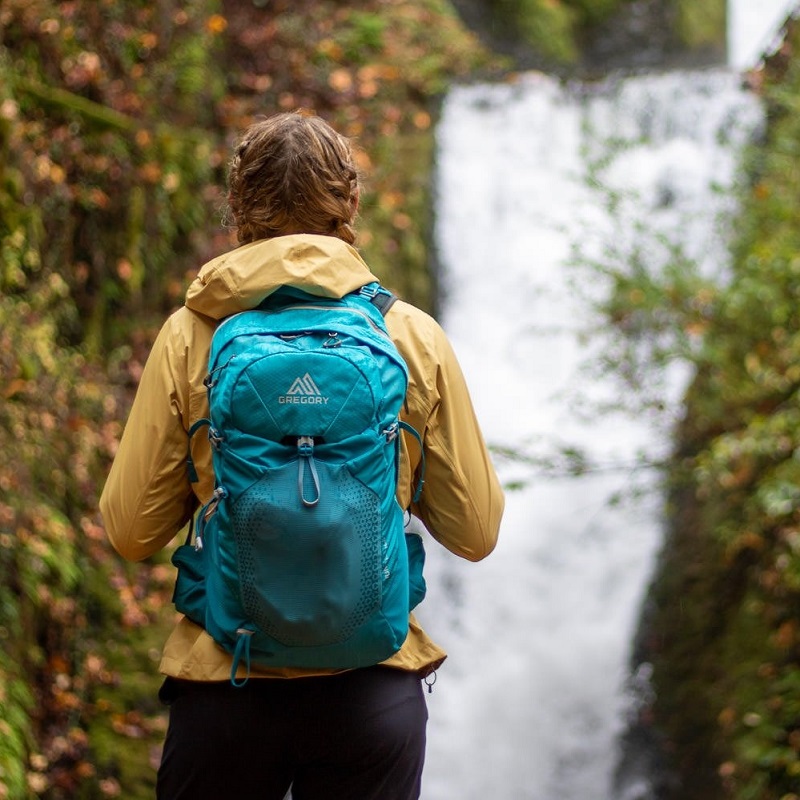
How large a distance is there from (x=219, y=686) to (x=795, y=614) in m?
4.39

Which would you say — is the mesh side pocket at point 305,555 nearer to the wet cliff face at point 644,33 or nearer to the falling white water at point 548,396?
the falling white water at point 548,396

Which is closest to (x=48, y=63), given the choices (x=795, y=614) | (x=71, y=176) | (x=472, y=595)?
(x=71, y=176)

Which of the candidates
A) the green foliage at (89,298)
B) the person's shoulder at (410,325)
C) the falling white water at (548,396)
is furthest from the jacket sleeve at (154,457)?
the falling white water at (548,396)

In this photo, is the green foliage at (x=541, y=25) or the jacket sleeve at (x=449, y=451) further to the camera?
the green foliage at (x=541, y=25)

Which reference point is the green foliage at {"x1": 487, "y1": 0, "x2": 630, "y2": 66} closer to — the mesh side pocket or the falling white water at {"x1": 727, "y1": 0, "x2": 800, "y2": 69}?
the falling white water at {"x1": 727, "y1": 0, "x2": 800, "y2": 69}

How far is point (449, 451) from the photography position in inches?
79.5

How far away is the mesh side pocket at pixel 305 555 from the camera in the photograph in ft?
5.74

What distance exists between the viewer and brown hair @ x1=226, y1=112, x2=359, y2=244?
77.2 inches

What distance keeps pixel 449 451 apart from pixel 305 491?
373 millimetres

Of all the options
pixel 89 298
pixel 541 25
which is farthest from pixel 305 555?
pixel 541 25

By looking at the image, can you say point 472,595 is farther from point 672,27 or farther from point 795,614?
point 672,27

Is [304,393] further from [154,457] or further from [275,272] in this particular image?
[154,457]

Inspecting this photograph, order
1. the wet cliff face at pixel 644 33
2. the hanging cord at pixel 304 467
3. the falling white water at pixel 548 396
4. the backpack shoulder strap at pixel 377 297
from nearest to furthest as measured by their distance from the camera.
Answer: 1. the hanging cord at pixel 304 467
2. the backpack shoulder strap at pixel 377 297
3. the falling white water at pixel 548 396
4. the wet cliff face at pixel 644 33

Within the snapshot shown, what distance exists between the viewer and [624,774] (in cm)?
649
